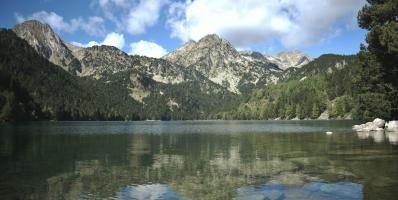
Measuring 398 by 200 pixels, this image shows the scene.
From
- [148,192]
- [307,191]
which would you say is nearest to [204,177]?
[148,192]

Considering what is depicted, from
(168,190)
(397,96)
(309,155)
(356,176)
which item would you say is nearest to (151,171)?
(168,190)

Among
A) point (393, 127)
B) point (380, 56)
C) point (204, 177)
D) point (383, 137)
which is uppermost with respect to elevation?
point (380, 56)

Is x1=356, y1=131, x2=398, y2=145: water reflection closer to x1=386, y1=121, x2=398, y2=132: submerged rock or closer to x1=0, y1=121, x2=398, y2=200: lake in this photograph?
x1=386, y1=121, x2=398, y2=132: submerged rock

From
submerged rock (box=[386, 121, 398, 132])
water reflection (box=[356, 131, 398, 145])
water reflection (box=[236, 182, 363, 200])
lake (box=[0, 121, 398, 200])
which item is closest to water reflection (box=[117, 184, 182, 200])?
lake (box=[0, 121, 398, 200])

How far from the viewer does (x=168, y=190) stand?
27.0 m

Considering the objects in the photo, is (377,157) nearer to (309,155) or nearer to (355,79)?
(309,155)

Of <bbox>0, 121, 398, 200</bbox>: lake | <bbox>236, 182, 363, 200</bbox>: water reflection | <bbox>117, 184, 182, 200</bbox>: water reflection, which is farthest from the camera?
<bbox>0, 121, 398, 200</bbox>: lake

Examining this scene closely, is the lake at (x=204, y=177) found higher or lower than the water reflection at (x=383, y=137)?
lower

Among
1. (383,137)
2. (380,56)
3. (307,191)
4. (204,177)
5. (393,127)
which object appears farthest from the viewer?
(393,127)

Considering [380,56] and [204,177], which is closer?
[204,177]

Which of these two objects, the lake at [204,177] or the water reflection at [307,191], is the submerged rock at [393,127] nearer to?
the lake at [204,177]

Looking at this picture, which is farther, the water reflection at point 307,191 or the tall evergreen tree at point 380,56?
the tall evergreen tree at point 380,56

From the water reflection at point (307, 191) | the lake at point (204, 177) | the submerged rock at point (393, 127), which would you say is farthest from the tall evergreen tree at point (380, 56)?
the water reflection at point (307, 191)

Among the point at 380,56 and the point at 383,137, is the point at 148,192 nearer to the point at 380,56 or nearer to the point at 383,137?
the point at 380,56
